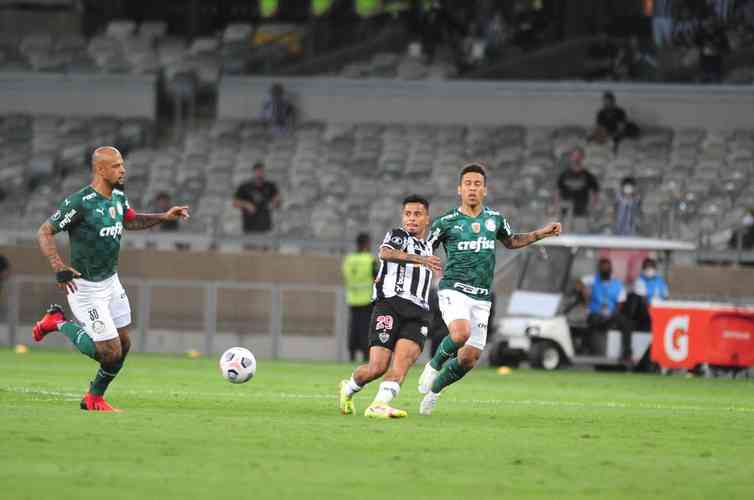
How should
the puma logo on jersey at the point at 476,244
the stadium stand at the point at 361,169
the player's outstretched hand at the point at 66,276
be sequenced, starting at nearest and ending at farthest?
the player's outstretched hand at the point at 66,276 → the puma logo on jersey at the point at 476,244 → the stadium stand at the point at 361,169

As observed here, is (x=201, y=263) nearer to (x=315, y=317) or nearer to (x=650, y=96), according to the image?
(x=315, y=317)

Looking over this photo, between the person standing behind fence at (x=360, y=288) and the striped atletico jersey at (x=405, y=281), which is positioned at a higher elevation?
the striped atletico jersey at (x=405, y=281)

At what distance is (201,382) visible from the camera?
815 inches

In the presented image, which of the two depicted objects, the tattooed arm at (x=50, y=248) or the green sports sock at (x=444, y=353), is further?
the green sports sock at (x=444, y=353)

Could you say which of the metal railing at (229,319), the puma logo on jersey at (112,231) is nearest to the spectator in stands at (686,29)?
the metal railing at (229,319)

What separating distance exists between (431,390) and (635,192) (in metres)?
17.4

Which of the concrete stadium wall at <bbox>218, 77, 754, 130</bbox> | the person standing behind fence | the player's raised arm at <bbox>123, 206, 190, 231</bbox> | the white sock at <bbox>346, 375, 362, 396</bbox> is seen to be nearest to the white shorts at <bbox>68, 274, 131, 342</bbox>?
the player's raised arm at <bbox>123, 206, 190, 231</bbox>

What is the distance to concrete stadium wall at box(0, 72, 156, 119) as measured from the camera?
41.8 metres

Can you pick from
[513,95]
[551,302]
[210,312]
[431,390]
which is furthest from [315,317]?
[431,390]

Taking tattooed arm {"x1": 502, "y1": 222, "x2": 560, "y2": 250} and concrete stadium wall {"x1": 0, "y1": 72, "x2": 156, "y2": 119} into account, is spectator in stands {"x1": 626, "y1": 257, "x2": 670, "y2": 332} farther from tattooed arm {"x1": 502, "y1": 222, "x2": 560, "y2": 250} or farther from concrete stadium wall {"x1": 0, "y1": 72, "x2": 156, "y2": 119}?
concrete stadium wall {"x1": 0, "y1": 72, "x2": 156, "y2": 119}

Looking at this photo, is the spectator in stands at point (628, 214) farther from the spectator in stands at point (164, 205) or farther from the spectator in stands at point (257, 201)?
the spectator in stands at point (164, 205)

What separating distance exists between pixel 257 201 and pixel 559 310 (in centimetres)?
709

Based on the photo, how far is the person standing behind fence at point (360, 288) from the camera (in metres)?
28.6

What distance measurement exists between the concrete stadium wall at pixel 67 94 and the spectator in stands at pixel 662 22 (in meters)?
12.2
